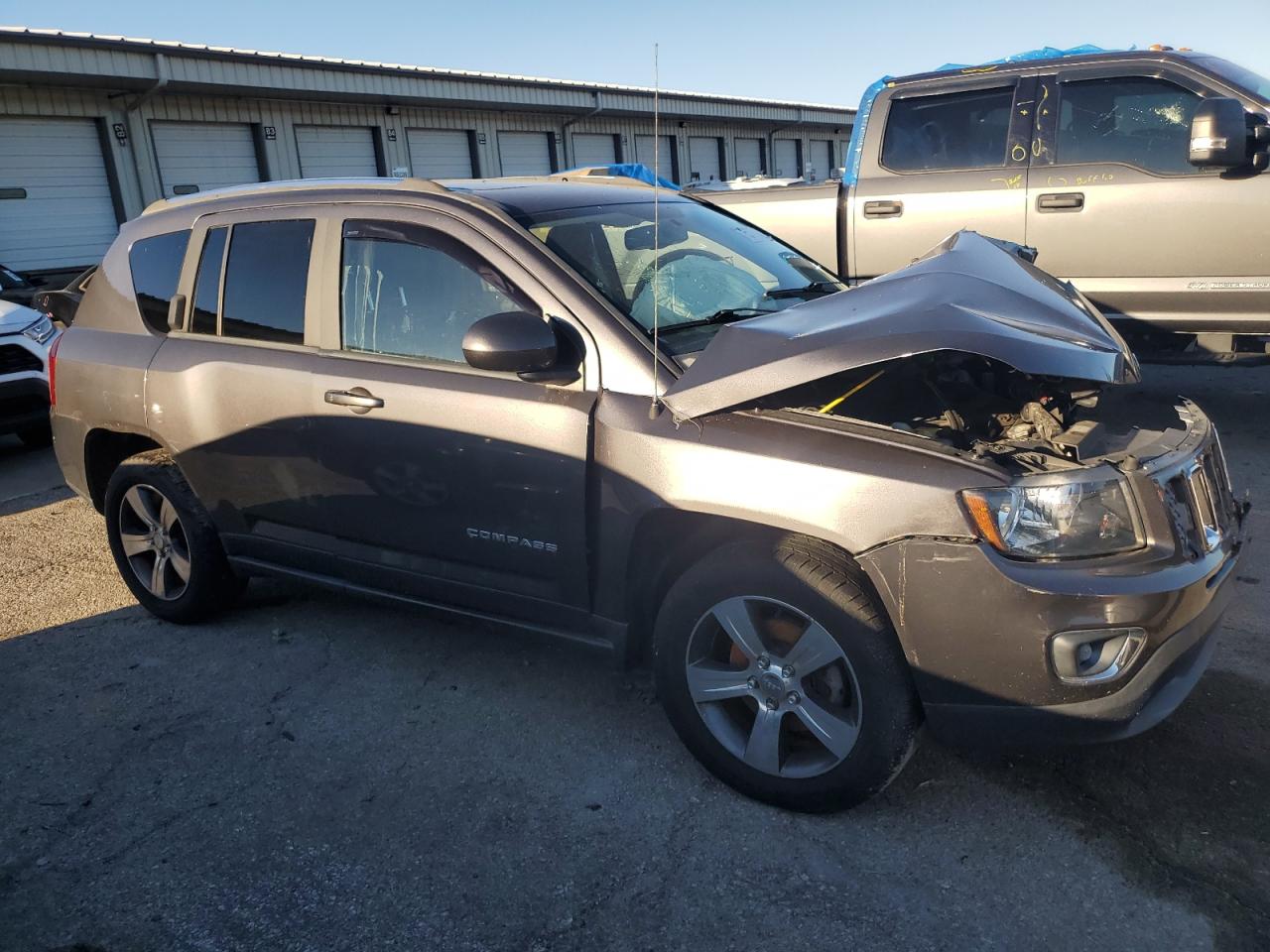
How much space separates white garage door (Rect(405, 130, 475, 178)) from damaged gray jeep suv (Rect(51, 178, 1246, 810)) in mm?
15881

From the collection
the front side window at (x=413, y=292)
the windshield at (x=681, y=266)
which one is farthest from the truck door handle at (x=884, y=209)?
the front side window at (x=413, y=292)

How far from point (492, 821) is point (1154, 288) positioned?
17.0ft

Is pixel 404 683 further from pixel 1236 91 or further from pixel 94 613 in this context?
pixel 1236 91

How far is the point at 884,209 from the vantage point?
676 centimetres

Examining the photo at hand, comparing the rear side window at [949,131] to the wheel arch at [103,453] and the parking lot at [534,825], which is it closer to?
the parking lot at [534,825]

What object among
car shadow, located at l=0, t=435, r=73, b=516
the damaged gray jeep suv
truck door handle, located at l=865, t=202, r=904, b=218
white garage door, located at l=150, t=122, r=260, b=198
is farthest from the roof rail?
white garage door, located at l=150, t=122, r=260, b=198

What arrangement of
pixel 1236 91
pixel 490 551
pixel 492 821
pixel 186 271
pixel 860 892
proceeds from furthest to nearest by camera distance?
pixel 1236 91
pixel 186 271
pixel 490 551
pixel 492 821
pixel 860 892

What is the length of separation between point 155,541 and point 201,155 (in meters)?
14.0

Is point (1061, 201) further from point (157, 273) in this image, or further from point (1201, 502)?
point (157, 273)

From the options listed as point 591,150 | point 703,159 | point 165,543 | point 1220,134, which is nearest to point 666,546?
point 165,543

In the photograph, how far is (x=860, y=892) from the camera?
101 inches

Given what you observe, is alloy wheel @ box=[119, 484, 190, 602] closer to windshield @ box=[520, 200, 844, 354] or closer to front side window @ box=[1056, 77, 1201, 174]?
windshield @ box=[520, 200, 844, 354]

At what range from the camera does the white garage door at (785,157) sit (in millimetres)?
28812

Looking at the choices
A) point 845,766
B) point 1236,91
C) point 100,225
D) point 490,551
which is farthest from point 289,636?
point 100,225
